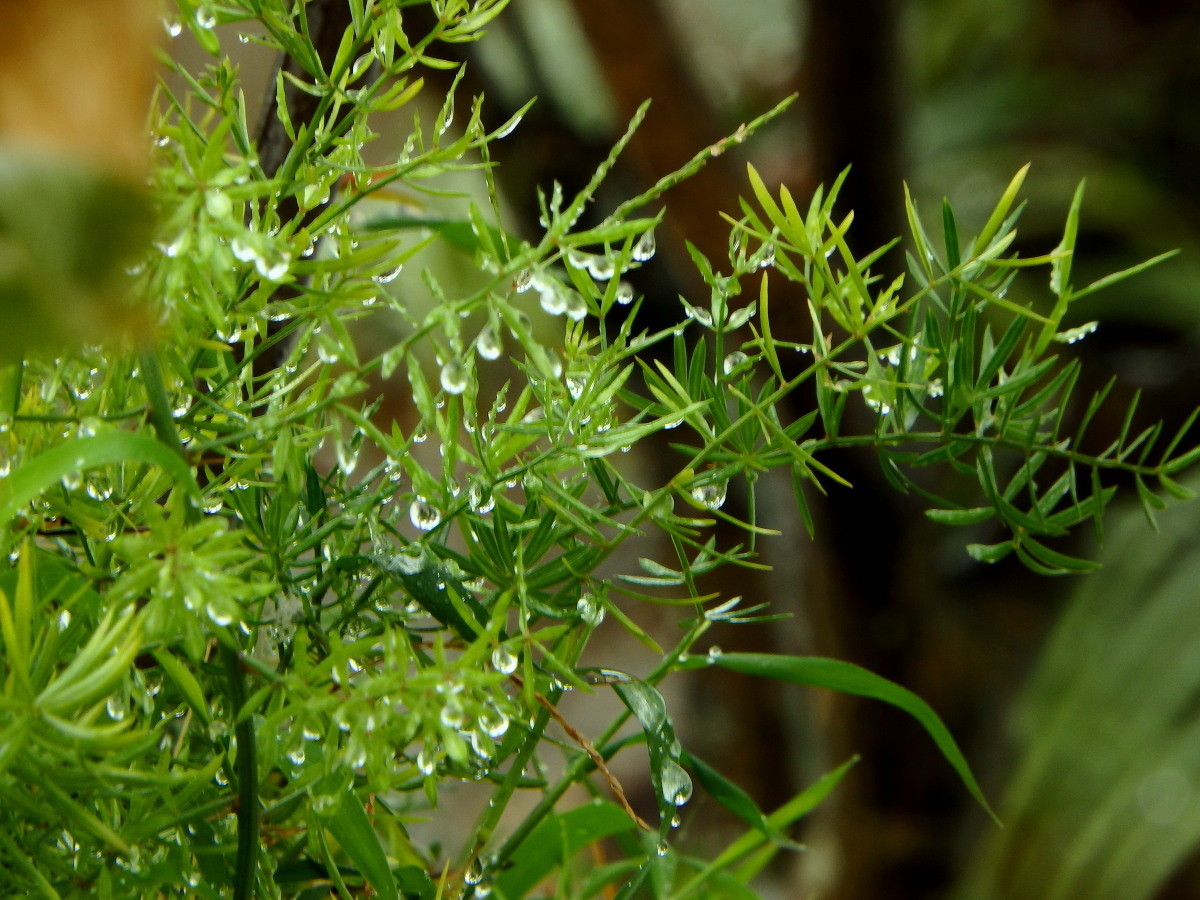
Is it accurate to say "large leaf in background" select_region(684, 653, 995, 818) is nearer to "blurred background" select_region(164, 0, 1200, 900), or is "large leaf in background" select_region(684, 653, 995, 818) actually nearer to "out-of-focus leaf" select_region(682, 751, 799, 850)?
"out-of-focus leaf" select_region(682, 751, 799, 850)

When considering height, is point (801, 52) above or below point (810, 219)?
below

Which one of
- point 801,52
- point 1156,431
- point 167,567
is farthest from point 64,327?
point 801,52

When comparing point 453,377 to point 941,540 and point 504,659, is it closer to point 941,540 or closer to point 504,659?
point 504,659

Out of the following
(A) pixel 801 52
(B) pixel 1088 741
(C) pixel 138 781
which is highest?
(C) pixel 138 781

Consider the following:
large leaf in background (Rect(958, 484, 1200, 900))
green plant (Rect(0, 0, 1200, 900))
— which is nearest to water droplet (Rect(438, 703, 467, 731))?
green plant (Rect(0, 0, 1200, 900))

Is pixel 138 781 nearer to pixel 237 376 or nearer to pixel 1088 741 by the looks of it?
pixel 237 376

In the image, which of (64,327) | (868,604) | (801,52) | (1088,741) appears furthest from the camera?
(1088,741)

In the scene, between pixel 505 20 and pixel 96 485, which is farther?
pixel 505 20
